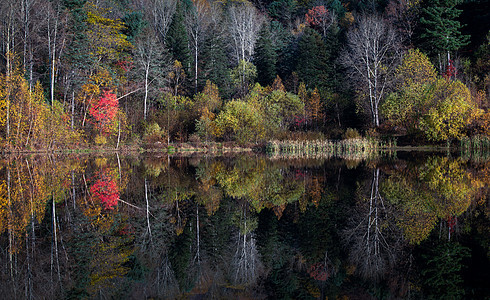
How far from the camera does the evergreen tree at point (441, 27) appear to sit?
39.7 metres

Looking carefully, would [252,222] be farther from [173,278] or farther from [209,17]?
[209,17]

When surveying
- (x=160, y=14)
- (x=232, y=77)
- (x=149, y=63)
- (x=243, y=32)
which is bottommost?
(x=232, y=77)

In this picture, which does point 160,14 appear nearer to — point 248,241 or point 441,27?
point 441,27

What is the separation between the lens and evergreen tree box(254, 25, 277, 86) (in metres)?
50.3

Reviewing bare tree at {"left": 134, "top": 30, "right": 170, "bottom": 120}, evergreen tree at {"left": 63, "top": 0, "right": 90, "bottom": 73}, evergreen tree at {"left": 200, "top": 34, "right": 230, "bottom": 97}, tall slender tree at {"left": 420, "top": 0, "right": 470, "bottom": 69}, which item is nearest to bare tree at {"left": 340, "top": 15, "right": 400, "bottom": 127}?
tall slender tree at {"left": 420, "top": 0, "right": 470, "bottom": 69}

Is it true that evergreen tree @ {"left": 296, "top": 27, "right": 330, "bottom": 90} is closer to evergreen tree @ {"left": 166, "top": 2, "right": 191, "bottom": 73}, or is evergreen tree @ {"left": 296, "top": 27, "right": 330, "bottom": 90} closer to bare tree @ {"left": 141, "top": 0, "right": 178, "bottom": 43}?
evergreen tree @ {"left": 166, "top": 2, "right": 191, "bottom": 73}

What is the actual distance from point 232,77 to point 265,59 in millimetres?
4578

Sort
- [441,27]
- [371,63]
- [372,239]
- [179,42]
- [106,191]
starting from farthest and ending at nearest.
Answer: [179,42], [371,63], [441,27], [106,191], [372,239]

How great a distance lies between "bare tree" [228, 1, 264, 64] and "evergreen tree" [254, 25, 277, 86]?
2450mm

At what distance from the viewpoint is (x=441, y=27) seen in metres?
40.0

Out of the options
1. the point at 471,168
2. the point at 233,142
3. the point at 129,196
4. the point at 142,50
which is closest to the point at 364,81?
the point at 233,142

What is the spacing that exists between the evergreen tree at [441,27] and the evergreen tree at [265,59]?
17189mm

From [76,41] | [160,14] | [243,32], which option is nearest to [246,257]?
[76,41]

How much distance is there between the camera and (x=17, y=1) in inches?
1185
